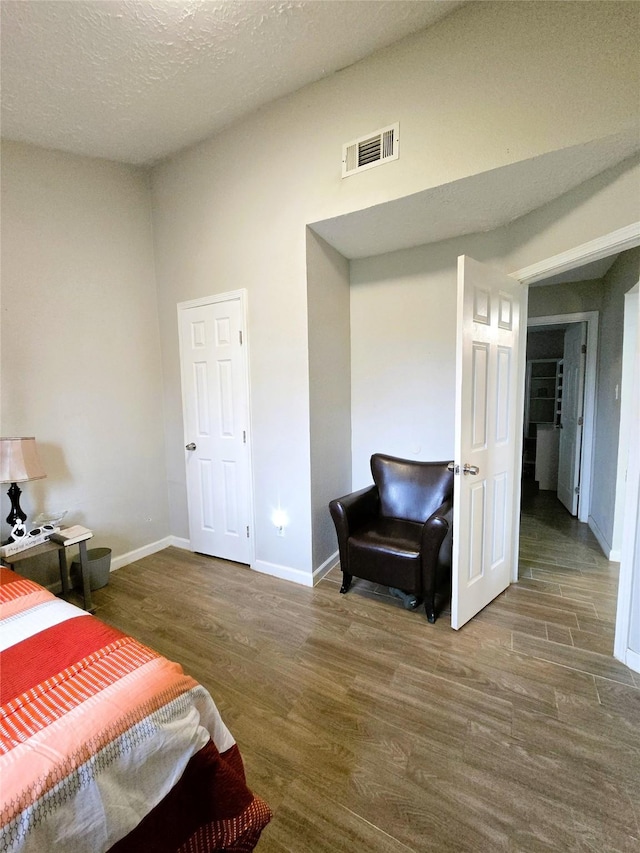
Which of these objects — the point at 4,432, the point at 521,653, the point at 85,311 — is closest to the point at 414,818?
the point at 521,653

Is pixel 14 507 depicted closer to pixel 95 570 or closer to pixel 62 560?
pixel 62 560

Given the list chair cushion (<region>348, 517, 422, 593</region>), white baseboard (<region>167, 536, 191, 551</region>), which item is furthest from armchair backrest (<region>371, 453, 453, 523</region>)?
white baseboard (<region>167, 536, 191, 551</region>)

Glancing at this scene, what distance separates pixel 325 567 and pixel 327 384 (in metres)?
1.43

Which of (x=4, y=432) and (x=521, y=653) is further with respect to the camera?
(x=4, y=432)

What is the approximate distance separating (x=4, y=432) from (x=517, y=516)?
355 cm

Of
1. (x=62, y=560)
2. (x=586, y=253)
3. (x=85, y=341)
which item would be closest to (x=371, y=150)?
(x=586, y=253)

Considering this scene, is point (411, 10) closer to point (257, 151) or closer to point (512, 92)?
point (512, 92)

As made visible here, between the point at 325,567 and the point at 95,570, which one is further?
the point at 325,567

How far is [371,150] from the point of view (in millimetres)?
2107

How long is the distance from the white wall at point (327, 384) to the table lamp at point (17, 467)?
1750 millimetres

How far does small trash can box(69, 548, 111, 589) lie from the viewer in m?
2.65

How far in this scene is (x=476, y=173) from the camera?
1.84 m

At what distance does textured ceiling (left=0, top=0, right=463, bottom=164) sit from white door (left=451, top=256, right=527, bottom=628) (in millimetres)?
1315

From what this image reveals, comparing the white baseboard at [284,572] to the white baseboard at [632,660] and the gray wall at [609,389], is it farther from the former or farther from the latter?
the gray wall at [609,389]
